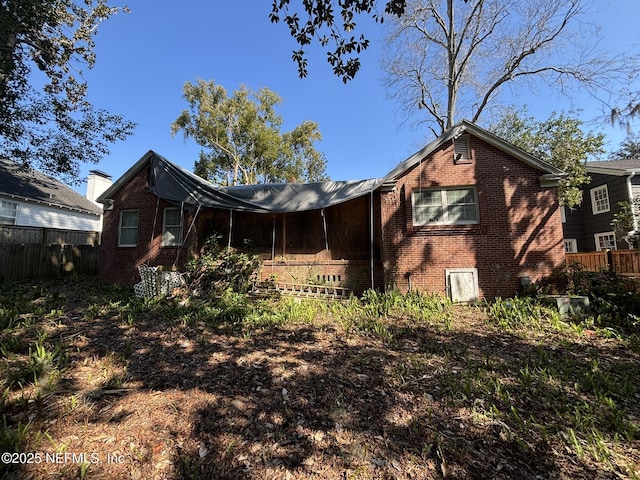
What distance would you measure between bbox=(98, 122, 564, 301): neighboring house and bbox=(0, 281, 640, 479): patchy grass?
8.44ft

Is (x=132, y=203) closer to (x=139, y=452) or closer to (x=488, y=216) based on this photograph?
(x=139, y=452)

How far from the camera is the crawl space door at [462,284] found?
7.99 m

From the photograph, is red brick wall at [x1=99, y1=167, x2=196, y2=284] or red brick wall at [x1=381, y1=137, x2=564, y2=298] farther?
red brick wall at [x1=99, y1=167, x2=196, y2=284]

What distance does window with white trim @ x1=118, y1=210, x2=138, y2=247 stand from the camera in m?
10.7

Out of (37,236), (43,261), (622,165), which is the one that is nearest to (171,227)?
(43,261)

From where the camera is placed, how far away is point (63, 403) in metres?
2.84

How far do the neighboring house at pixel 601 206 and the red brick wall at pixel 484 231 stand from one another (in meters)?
7.57

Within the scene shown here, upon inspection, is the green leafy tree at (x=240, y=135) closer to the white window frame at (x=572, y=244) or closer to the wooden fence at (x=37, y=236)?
the wooden fence at (x=37, y=236)

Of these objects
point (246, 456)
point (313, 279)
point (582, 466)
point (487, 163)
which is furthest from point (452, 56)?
point (246, 456)

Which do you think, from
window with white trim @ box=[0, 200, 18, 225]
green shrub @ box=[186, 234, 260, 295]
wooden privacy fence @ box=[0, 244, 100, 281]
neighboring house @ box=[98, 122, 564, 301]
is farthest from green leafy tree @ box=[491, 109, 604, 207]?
window with white trim @ box=[0, 200, 18, 225]

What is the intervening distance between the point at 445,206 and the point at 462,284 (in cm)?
241

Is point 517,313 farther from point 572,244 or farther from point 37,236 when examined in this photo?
point 37,236

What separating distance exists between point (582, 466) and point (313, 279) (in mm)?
7287

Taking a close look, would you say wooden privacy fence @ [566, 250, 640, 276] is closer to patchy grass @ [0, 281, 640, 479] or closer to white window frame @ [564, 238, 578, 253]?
patchy grass @ [0, 281, 640, 479]
